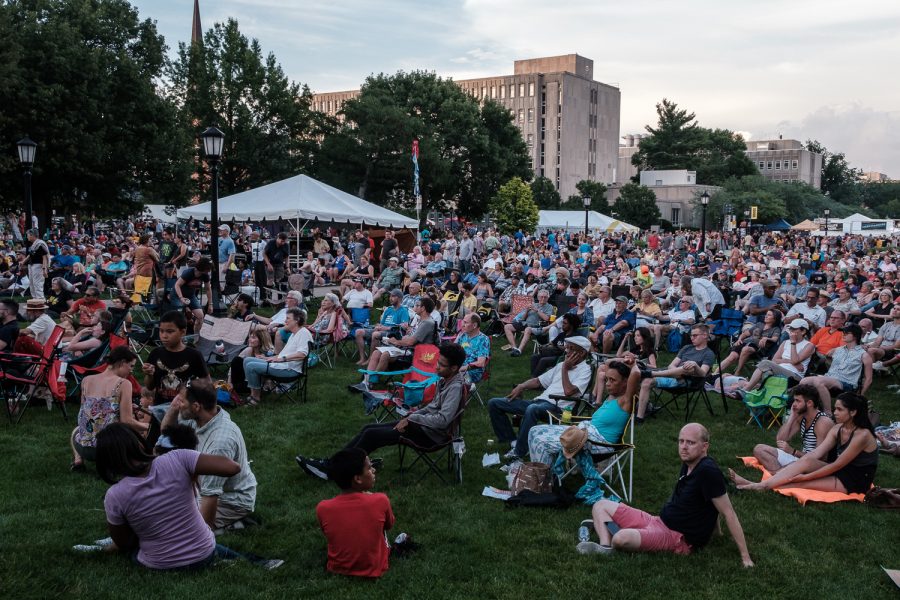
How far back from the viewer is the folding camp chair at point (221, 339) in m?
9.67

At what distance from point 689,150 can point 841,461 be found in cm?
8878

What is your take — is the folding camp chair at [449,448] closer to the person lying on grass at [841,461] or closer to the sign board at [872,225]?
the person lying on grass at [841,461]

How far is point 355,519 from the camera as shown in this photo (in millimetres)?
4109

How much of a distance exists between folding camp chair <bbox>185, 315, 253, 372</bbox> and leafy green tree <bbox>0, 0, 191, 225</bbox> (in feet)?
61.4

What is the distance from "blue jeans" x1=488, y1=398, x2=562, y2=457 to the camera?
6.50m

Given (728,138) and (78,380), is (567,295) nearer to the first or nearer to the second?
(78,380)

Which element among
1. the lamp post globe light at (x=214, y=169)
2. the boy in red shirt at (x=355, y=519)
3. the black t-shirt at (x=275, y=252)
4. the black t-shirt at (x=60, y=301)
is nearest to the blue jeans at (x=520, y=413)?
the boy in red shirt at (x=355, y=519)

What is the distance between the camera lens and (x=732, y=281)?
1669cm

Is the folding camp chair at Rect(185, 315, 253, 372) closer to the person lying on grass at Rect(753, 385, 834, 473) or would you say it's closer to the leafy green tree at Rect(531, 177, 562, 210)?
the person lying on grass at Rect(753, 385, 834, 473)

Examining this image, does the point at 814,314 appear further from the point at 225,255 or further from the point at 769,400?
the point at 225,255

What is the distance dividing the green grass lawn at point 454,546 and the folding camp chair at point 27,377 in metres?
0.71

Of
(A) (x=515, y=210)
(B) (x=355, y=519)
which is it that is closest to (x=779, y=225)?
(A) (x=515, y=210)

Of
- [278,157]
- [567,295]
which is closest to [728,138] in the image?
[278,157]

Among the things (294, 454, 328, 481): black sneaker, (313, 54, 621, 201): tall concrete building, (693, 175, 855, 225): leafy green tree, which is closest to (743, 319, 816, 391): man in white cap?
(294, 454, 328, 481): black sneaker
